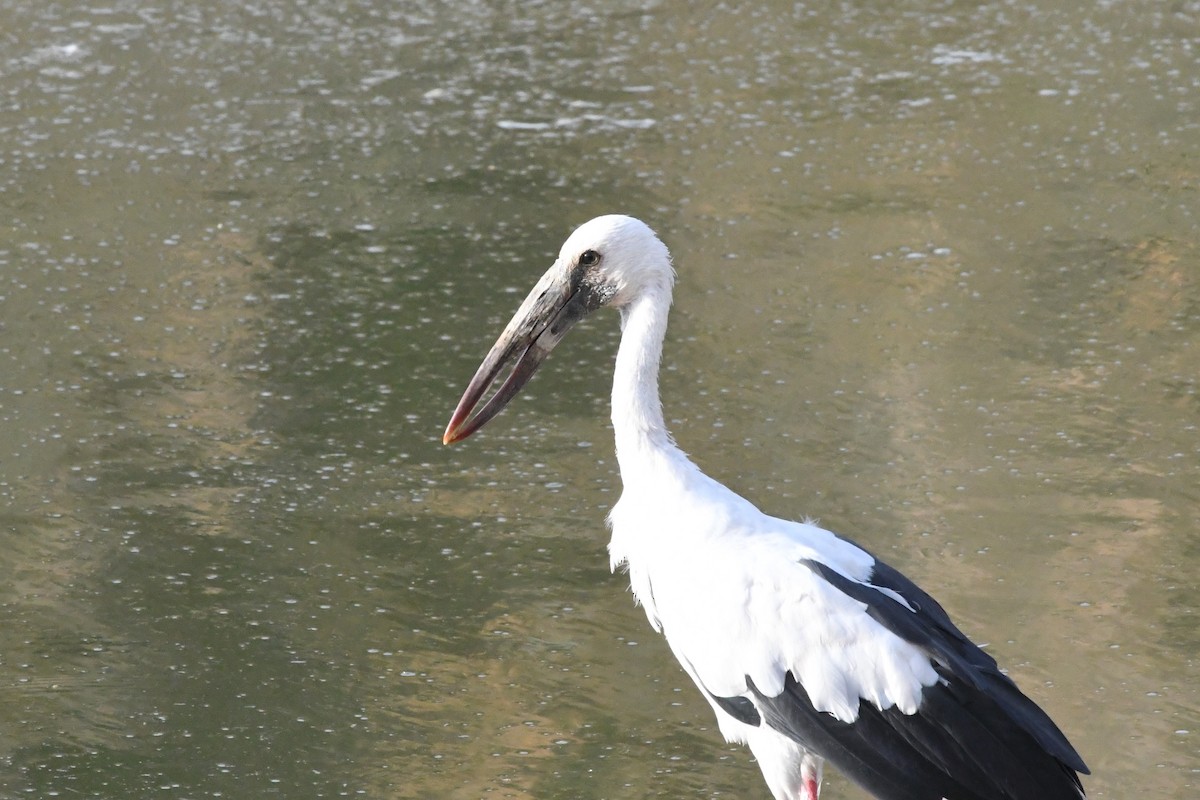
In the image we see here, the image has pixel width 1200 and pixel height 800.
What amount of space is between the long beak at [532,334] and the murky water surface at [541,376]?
72cm

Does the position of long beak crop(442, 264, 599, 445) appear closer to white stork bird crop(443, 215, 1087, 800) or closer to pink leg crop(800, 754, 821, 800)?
white stork bird crop(443, 215, 1087, 800)

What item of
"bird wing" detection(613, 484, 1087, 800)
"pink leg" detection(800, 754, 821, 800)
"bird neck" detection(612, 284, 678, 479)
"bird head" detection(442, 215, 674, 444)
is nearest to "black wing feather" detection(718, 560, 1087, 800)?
"bird wing" detection(613, 484, 1087, 800)

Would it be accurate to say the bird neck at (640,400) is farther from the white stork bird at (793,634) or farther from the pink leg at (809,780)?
the pink leg at (809,780)

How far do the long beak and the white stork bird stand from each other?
3cm

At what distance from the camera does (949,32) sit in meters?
8.62

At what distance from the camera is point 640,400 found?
343cm

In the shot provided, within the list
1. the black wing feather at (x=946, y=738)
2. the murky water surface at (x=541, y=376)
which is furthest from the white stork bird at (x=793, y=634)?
the murky water surface at (x=541, y=376)

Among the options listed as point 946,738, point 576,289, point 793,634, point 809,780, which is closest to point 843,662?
point 793,634

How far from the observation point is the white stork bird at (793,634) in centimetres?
292

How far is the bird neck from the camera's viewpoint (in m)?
3.40

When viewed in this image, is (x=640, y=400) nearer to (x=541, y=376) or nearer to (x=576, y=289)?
(x=576, y=289)

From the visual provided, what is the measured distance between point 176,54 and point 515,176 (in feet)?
7.56

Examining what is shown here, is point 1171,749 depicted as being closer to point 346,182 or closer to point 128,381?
point 128,381

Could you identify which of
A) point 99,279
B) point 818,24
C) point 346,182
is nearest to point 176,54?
point 346,182
